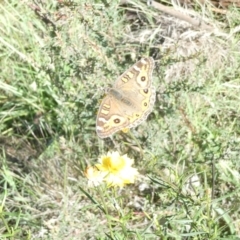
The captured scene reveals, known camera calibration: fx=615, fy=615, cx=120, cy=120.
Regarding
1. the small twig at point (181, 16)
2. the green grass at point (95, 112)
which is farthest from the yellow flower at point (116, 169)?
the small twig at point (181, 16)

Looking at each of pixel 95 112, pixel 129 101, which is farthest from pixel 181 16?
pixel 129 101

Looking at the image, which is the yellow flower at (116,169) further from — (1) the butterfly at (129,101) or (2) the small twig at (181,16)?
(2) the small twig at (181,16)

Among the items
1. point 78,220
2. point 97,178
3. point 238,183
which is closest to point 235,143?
point 238,183

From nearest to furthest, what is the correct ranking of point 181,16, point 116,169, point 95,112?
point 116,169
point 95,112
point 181,16

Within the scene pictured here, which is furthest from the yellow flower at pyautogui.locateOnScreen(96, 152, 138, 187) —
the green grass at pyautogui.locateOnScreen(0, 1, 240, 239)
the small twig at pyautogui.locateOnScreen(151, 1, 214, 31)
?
the small twig at pyautogui.locateOnScreen(151, 1, 214, 31)

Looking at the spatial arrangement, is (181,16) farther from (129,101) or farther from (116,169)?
(116,169)

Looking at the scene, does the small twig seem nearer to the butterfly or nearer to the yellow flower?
the butterfly
